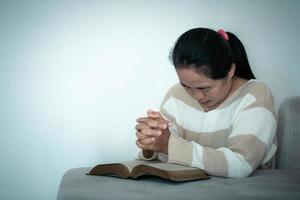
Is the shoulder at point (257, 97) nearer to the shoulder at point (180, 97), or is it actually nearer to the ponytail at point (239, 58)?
the ponytail at point (239, 58)

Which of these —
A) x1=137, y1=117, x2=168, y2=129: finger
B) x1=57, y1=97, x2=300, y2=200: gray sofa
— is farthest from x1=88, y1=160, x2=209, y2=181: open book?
x1=137, y1=117, x2=168, y2=129: finger

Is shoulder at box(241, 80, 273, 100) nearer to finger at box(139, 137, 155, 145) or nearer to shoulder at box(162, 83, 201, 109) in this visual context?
shoulder at box(162, 83, 201, 109)

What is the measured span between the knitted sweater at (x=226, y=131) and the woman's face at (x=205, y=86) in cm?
4

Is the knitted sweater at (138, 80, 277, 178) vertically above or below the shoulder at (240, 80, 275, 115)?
below

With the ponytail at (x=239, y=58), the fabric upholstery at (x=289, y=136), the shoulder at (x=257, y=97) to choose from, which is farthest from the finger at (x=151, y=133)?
the fabric upholstery at (x=289, y=136)

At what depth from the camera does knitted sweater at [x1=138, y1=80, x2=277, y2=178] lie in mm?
1481

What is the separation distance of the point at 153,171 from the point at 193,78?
0.43 metres

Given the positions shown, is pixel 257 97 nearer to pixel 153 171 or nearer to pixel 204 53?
pixel 204 53

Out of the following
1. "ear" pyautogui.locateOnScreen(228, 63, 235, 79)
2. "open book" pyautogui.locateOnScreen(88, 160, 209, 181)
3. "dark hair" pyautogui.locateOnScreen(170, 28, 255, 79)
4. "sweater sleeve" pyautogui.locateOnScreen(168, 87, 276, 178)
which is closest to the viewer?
"open book" pyautogui.locateOnScreen(88, 160, 209, 181)

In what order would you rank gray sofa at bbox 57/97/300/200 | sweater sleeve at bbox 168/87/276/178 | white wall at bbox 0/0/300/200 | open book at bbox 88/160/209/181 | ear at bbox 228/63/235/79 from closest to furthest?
gray sofa at bbox 57/97/300/200 < open book at bbox 88/160/209/181 < sweater sleeve at bbox 168/87/276/178 < ear at bbox 228/63/235/79 < white wall at bbox 0/0/300/200

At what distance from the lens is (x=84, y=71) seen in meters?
2.29

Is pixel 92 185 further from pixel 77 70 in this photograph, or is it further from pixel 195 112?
pixel 77 70

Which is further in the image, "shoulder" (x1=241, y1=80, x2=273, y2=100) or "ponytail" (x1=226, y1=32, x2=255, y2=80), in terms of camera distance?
"ponytail" (x1=226, y1=32, x2=255, y2=80)

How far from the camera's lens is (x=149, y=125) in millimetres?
1546
